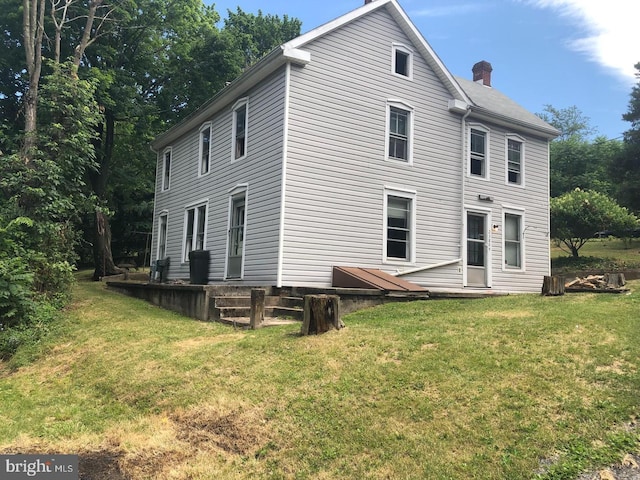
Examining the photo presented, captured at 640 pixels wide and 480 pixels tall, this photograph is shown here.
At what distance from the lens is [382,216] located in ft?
41.3

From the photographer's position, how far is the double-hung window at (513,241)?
A: 1517 cm

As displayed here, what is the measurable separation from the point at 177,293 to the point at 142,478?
7.82 m

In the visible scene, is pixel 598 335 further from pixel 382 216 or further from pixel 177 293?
pixel 177 293

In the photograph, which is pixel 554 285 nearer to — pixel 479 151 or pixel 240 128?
pixel 479 151

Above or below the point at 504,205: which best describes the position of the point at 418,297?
below

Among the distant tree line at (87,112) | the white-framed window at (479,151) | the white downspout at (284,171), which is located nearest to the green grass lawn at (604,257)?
the white-framed window at (479,151)

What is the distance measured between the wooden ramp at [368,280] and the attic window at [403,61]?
5.56 meters

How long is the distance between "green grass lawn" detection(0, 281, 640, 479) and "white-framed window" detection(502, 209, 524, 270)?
7.62 m

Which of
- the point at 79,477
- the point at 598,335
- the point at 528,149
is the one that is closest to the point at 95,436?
the point at 79,477

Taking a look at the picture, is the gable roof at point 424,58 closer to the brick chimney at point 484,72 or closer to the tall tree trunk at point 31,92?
the brick chimney at point 484,72

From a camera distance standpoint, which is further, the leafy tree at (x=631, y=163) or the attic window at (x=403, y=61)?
the leafy tree at (x=631, y=163)

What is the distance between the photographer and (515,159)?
15.7 m

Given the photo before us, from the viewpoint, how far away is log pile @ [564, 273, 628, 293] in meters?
10.0

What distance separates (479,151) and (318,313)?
33.2ft
